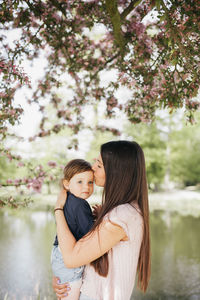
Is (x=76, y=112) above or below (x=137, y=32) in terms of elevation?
below

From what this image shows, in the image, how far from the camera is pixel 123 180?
6.00 feet

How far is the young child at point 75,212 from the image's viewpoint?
74.4 inches

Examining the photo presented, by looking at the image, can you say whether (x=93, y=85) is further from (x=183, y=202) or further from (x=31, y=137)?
(x=183, y=202)

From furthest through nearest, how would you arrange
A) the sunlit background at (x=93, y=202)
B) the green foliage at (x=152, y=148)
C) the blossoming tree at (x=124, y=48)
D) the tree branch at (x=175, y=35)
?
the green foliage at (x=152, y=148)
the sunlit background at (x=93, y=202)
the blossoming tree at (x=124, y=48)
the tree branch at (x=175, y=35)

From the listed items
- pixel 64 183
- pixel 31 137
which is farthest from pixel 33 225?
pixel 64 183

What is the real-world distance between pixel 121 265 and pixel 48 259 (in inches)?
334

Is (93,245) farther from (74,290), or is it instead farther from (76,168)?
(76,168)

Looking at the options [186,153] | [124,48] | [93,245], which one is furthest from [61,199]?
[186,153]

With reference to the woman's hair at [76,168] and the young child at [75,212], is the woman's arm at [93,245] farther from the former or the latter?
the woman's hair at [76,168]

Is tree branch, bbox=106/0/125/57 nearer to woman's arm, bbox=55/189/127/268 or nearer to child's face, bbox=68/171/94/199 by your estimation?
child's face, bbox=68/171/94/199

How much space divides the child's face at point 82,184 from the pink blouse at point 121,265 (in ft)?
1.36

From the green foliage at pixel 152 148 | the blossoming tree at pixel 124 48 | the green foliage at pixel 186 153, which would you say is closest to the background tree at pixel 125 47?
the blossoming tree at pixel 124 48

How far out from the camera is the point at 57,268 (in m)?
1.99

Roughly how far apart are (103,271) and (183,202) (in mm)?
23691
